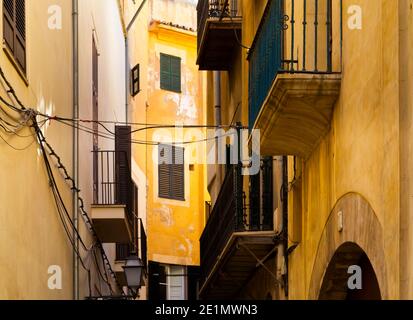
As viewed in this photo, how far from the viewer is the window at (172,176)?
37.2m

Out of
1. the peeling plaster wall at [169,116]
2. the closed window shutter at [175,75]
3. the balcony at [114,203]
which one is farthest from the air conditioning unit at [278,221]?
the closed window shutter at [175,75]

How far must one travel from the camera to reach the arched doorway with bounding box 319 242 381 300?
487 inches

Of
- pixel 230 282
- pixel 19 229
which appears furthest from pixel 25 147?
pixel 230 282

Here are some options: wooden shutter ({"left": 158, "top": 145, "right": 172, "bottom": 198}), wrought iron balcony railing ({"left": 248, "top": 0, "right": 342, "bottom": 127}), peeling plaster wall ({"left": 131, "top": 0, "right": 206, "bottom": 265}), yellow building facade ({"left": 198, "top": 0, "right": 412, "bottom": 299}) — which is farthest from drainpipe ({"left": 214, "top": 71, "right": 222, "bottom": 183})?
wrought iron balcony railing ({"left": 248, "top": 0, "right": 342, "bottom": 127})

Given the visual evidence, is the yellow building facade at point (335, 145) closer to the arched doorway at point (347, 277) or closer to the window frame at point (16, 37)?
the arched doorway at point (347, 277)

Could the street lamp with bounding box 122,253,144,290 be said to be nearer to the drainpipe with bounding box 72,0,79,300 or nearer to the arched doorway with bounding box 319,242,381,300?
the drainpipe with bounding box 72,0,79,300

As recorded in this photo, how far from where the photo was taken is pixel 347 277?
1342 cm

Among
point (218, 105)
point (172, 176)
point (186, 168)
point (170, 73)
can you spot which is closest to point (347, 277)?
point (218, 105)

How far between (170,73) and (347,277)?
2526 centimetres

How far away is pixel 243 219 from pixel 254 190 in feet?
1.92

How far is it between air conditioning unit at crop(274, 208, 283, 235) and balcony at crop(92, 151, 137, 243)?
348 cm

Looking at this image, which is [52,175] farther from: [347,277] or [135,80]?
[135,80]
